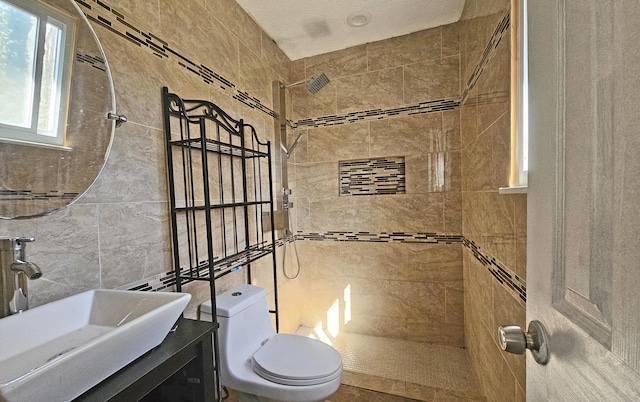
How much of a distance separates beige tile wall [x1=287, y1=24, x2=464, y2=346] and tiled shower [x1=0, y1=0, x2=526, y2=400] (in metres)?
0.01

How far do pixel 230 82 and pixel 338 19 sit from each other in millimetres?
946

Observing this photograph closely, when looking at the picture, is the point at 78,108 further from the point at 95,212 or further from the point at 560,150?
the point at 560,150

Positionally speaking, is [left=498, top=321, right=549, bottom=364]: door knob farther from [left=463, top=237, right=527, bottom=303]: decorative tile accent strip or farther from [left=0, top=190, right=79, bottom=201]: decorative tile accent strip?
[left=0, top=190, right=79, bottom=201]: decorative tile accent strip

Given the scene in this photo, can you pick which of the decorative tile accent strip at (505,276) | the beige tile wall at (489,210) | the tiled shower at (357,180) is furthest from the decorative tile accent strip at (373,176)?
the decorative tile accent strip at (505,276)

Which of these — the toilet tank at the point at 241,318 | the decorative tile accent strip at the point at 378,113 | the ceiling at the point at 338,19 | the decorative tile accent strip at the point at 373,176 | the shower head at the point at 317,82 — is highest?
the ceiling at the point at 338,19

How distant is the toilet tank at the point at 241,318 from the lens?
1388 millimetres

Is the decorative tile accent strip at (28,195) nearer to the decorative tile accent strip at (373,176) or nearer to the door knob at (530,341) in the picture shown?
the door knob at (530,341)

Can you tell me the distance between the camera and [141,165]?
1148 millimetres

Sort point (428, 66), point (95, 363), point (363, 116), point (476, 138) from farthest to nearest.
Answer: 1. point (363, 116)
2. point (428, 66)
3. point (476, 138)
4. point (95, 363)

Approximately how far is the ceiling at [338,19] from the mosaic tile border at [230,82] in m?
0.58

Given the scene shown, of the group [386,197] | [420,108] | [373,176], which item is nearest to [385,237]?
[386,197]

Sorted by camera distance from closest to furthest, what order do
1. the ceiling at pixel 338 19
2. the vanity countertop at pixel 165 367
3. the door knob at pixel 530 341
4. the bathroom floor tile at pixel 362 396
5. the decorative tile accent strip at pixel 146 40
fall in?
the door knob at pixel 530 341 < the vanity countertop at pixel 165 367 < the decorative tile accent strip at pixel 146 40 < the bathroom floor tile at pixel 362 396 < the ceiling at pixel 338 19

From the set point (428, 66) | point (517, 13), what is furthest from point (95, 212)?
point (428, 66)

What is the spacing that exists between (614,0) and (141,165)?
1392 mm
